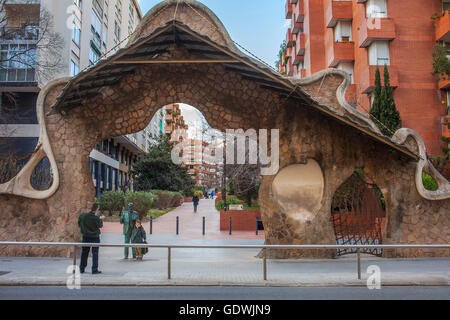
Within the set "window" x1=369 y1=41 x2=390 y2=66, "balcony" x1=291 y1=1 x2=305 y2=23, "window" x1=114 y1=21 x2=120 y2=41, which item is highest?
"window" x1=114 y1=21 x2=120 y2=41

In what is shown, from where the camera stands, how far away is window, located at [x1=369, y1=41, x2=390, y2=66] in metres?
25.8

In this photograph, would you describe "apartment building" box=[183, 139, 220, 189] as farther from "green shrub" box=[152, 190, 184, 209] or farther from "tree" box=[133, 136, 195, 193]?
"green shrub" box=[152, 190, 184, 209]

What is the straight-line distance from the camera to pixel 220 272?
28.8 ft

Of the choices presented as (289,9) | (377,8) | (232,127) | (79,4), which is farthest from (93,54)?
(232,127)

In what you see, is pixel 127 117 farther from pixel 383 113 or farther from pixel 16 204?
pixel 383 113

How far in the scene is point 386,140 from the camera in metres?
10.3

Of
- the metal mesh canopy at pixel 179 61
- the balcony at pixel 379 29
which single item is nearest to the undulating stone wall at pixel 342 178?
the metal mesh canopy at pixel 179 61

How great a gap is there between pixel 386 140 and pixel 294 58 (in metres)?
31.3

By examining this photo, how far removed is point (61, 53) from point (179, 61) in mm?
25678

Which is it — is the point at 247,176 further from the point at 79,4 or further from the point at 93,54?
the point at 79,4

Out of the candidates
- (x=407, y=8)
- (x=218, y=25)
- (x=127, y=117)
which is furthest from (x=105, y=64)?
(x=407, y=8)

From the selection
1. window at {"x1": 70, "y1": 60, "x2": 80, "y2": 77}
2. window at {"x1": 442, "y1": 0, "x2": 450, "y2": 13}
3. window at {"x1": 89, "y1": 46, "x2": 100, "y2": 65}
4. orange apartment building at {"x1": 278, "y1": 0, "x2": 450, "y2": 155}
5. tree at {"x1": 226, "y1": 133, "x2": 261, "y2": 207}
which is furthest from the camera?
window at {"x1": 89, "y1": 46, "x2": 100, "y2": 65}

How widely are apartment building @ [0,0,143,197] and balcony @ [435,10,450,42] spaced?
1999 centimetres

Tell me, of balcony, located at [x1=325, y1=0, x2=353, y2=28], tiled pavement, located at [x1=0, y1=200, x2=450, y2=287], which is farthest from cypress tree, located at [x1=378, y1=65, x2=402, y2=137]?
tiled pavement, located at [x1=0, y1=200, x2=450, y2=287]
